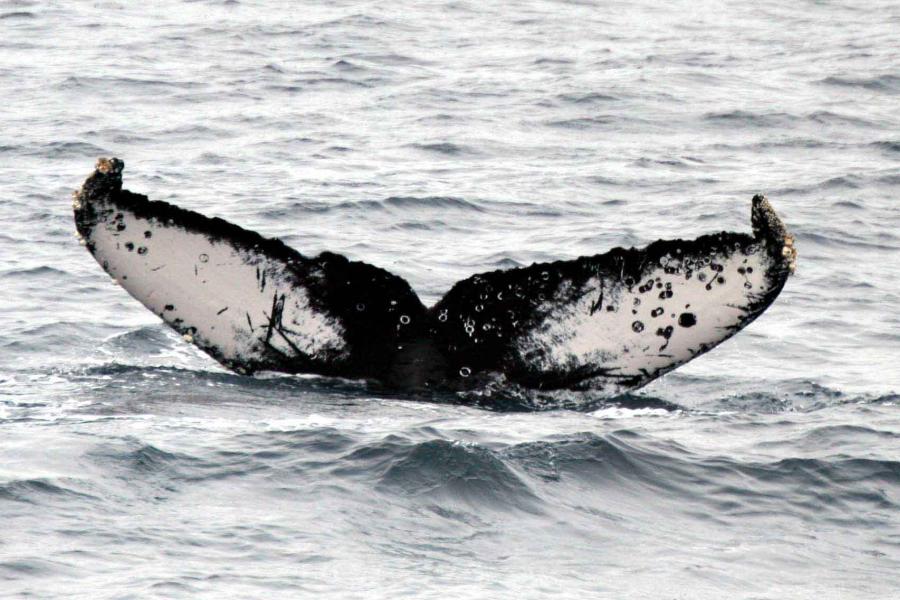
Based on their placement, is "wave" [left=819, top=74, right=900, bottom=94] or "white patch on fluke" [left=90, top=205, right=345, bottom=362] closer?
"white patch on fluke" [left=90, top=205, right=345, bottom=362]

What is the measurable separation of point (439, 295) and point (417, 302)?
5024mm

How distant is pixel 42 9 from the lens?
95.7 ft

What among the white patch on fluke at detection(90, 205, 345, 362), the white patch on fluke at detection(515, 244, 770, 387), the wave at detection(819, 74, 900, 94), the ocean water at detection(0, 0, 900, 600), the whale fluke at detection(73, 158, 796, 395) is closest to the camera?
the ocean water at detection(0, 0, 900, 600)

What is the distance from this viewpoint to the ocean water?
710 centimetres

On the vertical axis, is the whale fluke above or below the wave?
below

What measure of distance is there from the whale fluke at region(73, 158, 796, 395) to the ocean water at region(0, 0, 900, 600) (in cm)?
38

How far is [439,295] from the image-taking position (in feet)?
44.1

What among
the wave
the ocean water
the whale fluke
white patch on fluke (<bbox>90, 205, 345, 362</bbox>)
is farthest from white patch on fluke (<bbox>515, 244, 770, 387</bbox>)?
the wave

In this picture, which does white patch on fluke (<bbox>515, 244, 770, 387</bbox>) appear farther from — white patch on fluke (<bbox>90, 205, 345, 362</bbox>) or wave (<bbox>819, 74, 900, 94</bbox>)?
wave (<bbox>819, 74, 900, 94</bbox>)

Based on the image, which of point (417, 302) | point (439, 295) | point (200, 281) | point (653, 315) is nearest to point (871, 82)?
point (439, 295)

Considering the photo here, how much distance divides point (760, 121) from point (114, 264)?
14.8 metres

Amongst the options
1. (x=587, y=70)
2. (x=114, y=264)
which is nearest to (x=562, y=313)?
(x=114, y=264)

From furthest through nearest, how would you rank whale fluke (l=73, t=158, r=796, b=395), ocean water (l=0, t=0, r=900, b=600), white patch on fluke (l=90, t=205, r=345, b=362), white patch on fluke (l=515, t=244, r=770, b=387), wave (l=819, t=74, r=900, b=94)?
1. wave (l=819, t=74, r=900, b=94)
2. white patch on fluke (l=90, t=205, r=345, b=362)
3. whale fluke (l=73, t=158, r=796, b=395)
4. white patch on fluke (l=515, t=244, r=770, b=387)
5. ocean water (l=0, t=0, r=900, b=600)

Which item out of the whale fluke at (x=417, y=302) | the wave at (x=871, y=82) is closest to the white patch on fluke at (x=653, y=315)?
the whale fluke at (x=417, y=302)
